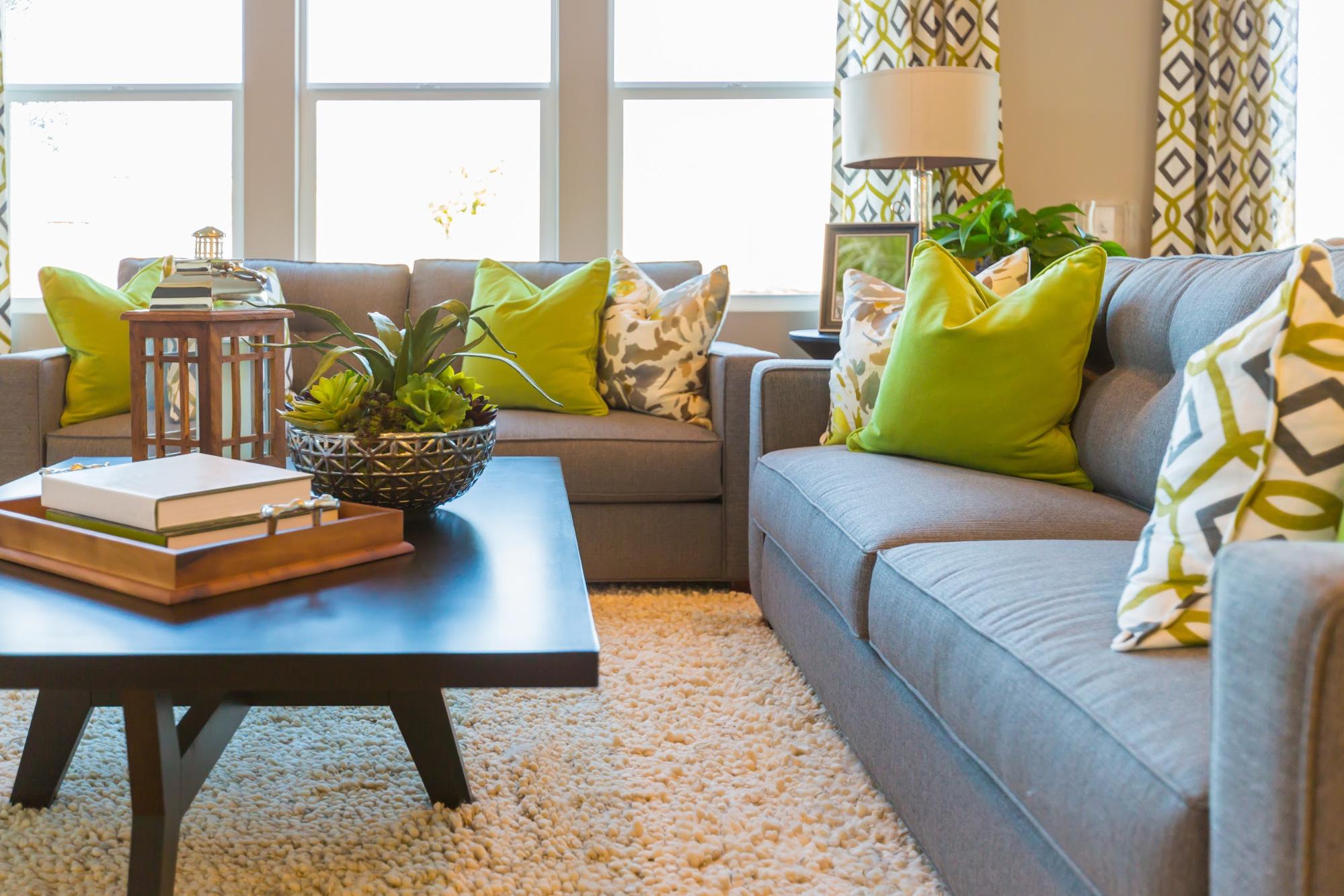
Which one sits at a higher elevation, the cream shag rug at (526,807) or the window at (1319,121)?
the window at (1319,121)

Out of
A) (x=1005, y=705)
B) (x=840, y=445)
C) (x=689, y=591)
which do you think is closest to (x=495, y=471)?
(x=840, y=445)

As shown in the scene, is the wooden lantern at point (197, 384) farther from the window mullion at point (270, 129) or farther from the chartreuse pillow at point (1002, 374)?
the window mullion at point (270, 129)

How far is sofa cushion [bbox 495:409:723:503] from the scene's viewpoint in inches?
110

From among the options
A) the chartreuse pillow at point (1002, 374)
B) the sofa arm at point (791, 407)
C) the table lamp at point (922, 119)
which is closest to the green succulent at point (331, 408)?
the chartreuse pillow at point (1002, 374)

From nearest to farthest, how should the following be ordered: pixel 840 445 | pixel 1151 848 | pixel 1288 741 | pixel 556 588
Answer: pixel 1288 741, pixel 1151 848, pixel 556 588, pixel 840 445

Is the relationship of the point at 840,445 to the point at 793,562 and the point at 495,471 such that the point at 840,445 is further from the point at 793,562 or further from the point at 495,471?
Answer: the point at 495,471

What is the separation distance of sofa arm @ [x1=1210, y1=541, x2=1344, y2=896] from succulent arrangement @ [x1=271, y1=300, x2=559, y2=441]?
1078 mm

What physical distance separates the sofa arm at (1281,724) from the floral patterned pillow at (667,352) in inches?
87.5

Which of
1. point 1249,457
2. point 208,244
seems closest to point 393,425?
point 208,244

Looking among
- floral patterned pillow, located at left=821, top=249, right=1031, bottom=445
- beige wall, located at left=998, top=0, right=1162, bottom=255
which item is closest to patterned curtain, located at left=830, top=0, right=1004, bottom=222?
beige wall, located at left=998, top=0, right=1162, bottom=255

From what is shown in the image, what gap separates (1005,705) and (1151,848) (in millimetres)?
271

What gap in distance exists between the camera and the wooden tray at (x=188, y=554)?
1.17m

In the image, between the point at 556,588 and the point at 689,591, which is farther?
the point at 689,591

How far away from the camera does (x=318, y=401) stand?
1.63 meters
